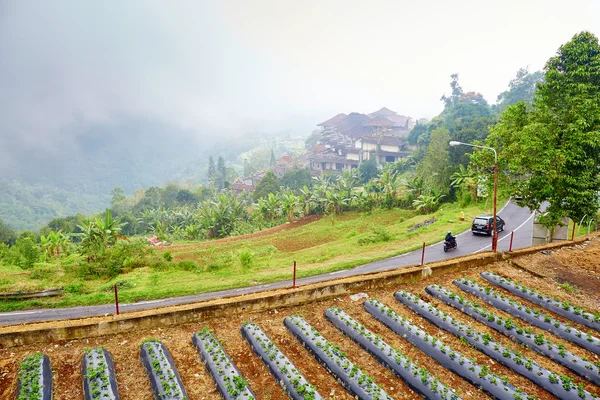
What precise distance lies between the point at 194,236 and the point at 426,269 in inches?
1222

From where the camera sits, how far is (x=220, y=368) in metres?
8.55

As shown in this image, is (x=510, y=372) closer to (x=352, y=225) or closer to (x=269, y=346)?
(x=269, y=346)

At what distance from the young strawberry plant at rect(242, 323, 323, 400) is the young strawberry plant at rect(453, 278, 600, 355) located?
642 cm

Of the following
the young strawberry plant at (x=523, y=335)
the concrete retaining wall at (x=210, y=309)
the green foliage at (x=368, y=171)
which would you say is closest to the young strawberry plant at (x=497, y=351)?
the young strawberry plant at (x=523, y=335)

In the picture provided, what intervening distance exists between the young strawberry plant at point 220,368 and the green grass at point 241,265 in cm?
823

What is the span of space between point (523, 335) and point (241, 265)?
15.4 metres

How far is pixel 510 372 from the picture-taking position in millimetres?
8445

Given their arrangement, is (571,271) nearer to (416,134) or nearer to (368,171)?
(368,171)

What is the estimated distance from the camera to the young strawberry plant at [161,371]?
7773 mm

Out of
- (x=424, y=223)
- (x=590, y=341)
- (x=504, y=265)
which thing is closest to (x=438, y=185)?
(x=424, y=223)

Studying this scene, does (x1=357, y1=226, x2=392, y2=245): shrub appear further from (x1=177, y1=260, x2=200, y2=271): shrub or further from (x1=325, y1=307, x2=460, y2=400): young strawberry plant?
(x1=325, y1=307, x2=460, y2=400): young strawberry plant

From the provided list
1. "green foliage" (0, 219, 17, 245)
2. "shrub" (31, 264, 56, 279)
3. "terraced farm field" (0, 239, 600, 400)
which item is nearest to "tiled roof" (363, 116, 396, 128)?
"green foliage" (0, 219, 17, 245)

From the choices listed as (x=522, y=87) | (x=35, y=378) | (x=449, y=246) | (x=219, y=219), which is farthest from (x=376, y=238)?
(x=522, y=87)

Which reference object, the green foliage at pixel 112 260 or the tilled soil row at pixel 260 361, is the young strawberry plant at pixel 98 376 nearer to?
the tilled soil row at pixel 260 361
